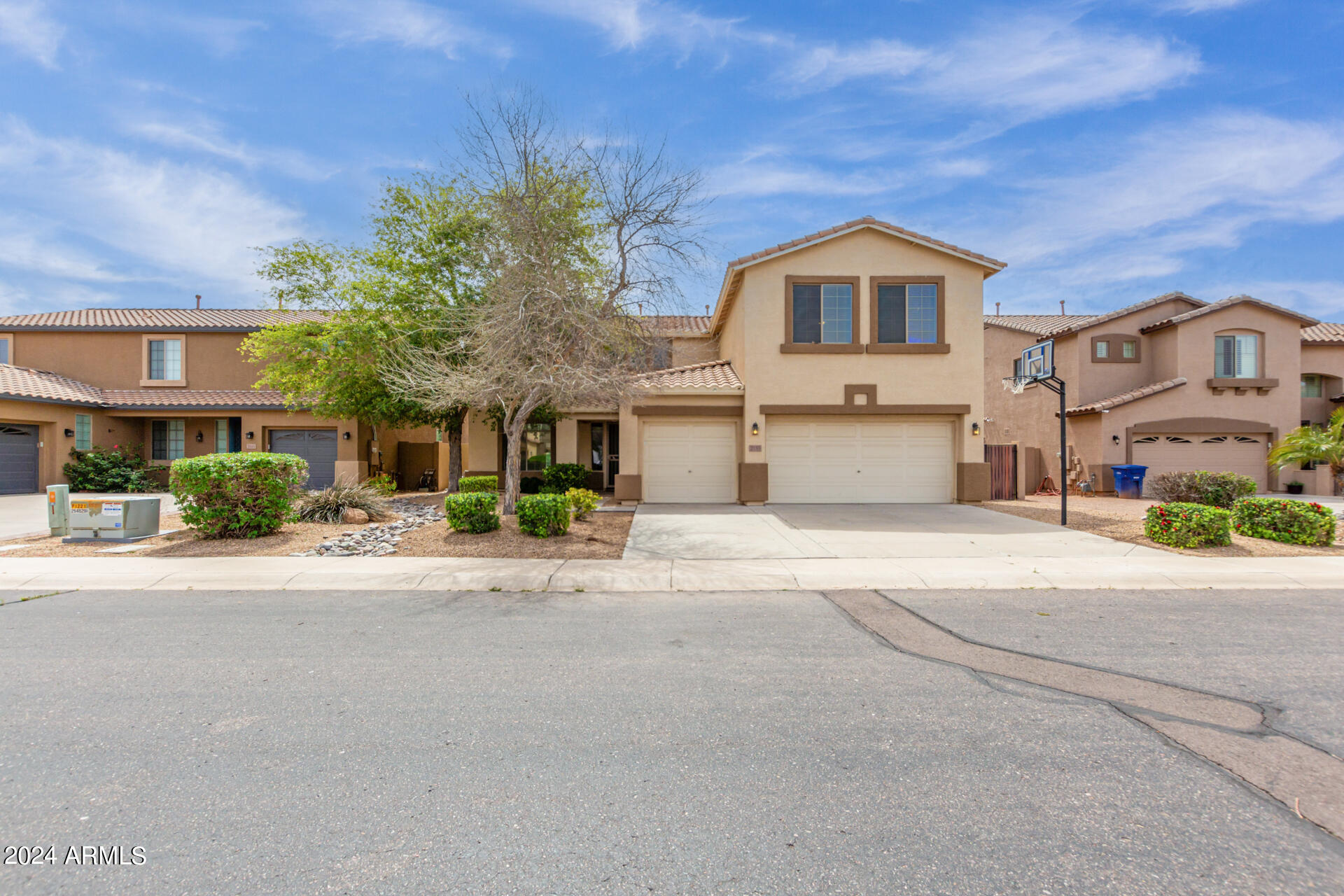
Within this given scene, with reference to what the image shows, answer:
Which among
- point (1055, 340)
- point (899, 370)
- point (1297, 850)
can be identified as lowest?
point (1297, 850)

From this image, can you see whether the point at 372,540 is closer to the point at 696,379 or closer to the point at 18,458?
the point at 696,379

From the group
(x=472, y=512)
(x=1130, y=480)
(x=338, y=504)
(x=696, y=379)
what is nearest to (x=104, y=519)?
(x=338, y=504)

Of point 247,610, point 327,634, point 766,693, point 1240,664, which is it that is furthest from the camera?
point 247,610

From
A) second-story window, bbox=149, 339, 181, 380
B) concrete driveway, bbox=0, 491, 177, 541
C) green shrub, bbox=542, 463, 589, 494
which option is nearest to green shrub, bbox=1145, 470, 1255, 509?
green shrub, bbox=542, 463, 589, 494

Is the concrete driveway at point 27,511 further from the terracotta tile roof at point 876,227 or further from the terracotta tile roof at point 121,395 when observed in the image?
the terracotta tile roof at point 876,227

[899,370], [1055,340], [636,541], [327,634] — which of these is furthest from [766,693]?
[1055,340]

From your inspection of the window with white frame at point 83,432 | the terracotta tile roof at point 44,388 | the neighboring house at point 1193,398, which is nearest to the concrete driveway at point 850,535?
the neighboring house at point 1193,398

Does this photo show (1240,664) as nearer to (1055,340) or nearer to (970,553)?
(970,553)

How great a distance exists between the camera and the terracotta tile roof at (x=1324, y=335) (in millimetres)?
23828

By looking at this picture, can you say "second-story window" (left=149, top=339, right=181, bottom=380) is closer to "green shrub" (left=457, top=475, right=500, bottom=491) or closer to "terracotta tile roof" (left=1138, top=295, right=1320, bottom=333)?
"green shrub" (left=457, top=475, right=500, bottom=491)

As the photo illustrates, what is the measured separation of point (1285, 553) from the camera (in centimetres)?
Result: 984

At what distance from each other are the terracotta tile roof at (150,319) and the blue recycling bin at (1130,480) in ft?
91.5

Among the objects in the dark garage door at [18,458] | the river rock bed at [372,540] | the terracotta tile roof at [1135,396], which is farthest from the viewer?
the terracotta tile roof at [1135,396]

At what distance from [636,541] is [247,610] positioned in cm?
571
